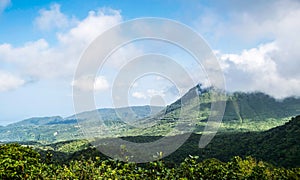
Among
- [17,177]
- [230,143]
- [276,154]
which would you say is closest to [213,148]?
[230,143]

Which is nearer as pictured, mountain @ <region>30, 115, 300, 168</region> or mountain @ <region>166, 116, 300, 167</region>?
mountain @ <region>30, 115, 300, 168</region>

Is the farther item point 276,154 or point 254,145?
point 254,145

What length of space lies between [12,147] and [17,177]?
889 centimetres

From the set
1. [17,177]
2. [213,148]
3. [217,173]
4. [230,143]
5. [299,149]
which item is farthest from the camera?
[230,143]

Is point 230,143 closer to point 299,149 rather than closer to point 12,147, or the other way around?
point 299,149

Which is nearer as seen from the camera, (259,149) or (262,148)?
(259,149)

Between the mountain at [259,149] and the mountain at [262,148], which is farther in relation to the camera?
the mountain at [262,148]

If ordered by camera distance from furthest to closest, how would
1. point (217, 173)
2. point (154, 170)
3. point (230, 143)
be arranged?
point (230, 143) → point (217, 173) → point (154, 170)

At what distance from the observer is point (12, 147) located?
1914cm

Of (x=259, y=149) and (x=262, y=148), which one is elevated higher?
(x=262, y=148)

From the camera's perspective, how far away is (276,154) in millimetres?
86125

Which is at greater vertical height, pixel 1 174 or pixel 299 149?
pixel 1 174

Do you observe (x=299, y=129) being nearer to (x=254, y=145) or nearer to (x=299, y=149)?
(x=254, y=145)

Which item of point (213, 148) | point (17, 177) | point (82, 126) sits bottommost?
point (213, 148)
